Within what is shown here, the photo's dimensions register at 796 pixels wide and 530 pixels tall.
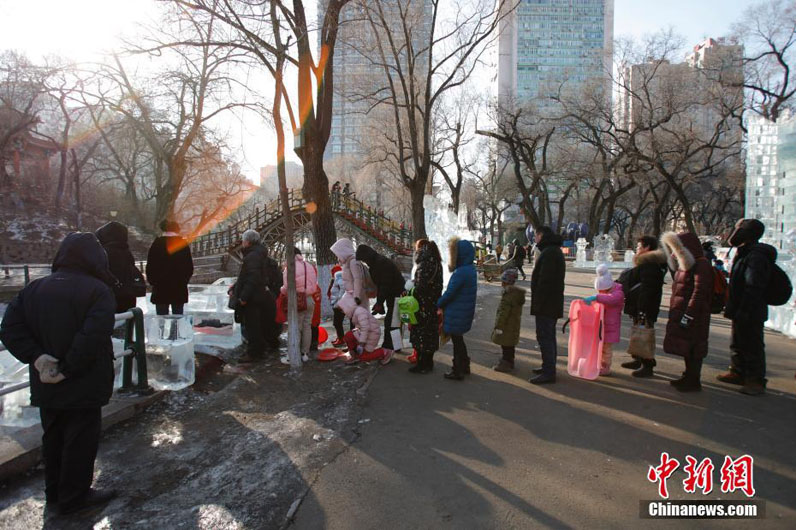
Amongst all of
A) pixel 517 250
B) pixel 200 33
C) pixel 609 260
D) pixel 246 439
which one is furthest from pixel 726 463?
pixel 609 260

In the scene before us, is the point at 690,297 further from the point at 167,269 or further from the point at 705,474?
the point at 167,269

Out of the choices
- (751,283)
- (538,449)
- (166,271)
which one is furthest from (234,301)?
(751,283)

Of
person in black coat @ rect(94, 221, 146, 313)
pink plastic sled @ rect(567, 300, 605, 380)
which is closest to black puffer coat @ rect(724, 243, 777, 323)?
pink plastic sled @ rect(567, 300, 605, 380)

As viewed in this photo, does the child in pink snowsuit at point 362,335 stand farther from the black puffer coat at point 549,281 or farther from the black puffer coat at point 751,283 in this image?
the black puffer coat at point 751,283

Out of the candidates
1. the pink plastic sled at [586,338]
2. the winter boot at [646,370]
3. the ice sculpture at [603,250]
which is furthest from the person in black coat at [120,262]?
the ice sculpture at [603,250]

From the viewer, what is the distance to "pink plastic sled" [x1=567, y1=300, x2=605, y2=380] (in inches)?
229

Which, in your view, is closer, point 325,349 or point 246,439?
point 246,439

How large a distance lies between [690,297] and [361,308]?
380 cm

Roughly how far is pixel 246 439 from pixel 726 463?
3.83 m

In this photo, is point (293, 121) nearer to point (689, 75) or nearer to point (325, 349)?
point (325, 349)

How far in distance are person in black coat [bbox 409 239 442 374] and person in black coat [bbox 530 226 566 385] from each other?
1.16 meters

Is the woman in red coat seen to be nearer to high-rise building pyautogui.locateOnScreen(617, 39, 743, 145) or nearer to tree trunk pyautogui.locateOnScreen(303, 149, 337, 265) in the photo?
tree trunk pyautogui.locateOnScreen(303, 149, 337, 265)

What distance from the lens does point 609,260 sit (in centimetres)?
3069

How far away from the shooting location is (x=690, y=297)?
5246mm
